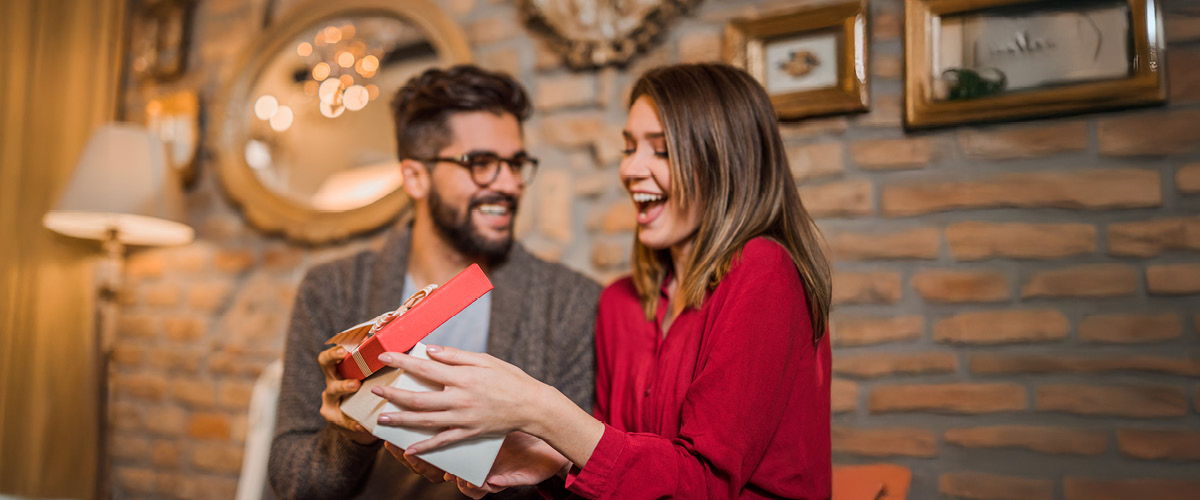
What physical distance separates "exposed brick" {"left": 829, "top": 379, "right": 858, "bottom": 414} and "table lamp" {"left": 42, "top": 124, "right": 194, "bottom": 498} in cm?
198

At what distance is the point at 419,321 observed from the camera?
95cm

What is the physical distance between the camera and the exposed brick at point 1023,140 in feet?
4.56

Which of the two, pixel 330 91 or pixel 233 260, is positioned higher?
pixel 330 91

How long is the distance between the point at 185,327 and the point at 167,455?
0.43 m

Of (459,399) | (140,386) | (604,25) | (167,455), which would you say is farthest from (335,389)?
(140,386)

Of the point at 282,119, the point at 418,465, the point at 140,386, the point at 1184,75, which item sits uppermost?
the point at 282,119

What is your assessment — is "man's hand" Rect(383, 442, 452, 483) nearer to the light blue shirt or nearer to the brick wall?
the light blue shirt

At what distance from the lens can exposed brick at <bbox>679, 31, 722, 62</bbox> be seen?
1.71 m

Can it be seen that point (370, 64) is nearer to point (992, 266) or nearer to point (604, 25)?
point (604, 25)

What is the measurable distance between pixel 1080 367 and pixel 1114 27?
0.65 metres

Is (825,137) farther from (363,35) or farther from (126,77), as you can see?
(126,77)

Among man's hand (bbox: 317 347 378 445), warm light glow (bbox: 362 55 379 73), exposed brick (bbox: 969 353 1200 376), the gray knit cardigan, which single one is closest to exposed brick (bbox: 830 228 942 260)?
exposed brick (bbox: 969 353 1200 376)

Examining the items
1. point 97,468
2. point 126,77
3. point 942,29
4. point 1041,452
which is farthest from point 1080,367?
point 126,77

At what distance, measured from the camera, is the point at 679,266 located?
1326 mm
